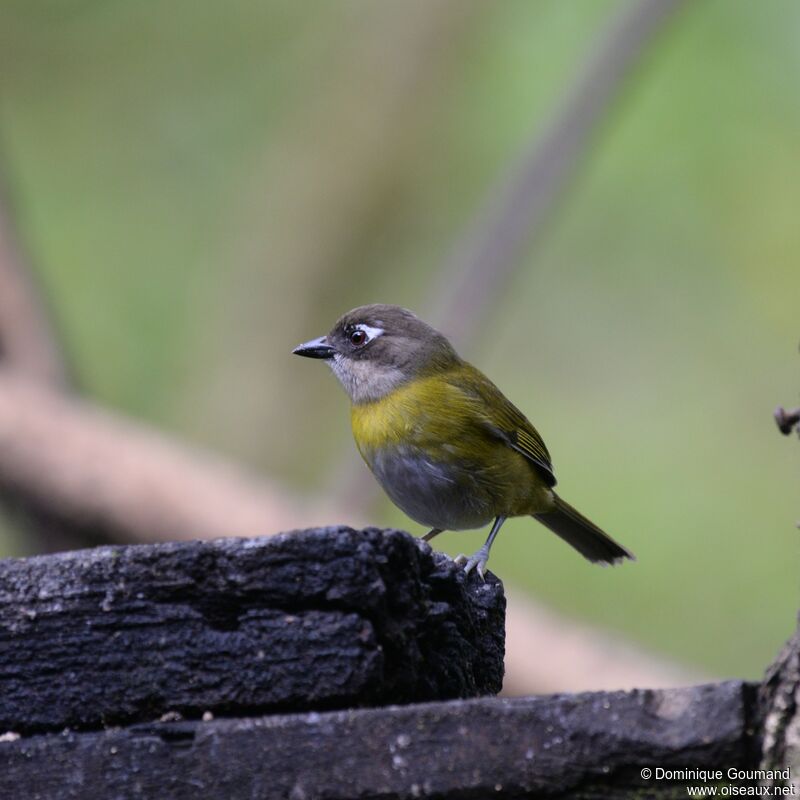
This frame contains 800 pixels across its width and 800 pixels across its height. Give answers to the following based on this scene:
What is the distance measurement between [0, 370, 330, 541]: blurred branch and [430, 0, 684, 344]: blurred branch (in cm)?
220

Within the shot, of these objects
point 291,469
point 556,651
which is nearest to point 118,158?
point 291,469

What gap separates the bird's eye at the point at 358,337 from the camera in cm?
571

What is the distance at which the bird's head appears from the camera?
18.3 ft

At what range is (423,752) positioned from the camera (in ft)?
6.48

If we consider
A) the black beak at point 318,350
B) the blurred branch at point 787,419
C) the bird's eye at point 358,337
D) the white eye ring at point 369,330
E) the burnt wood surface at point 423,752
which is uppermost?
the blurred branch at point 787,419

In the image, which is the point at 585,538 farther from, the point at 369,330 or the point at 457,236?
the point at 457,236

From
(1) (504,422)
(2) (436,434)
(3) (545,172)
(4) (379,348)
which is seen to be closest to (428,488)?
(2) (436,434)

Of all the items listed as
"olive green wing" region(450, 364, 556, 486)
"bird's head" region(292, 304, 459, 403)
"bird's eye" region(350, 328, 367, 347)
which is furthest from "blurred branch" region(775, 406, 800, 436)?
"bird's eye" region(350, 328, 367, 347)

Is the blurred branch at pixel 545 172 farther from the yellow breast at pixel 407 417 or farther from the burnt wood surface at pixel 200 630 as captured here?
the burnt wood surface at pixel 200 630

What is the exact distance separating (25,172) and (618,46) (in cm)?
637

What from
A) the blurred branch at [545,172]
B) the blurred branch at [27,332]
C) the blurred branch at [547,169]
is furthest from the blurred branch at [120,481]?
the blurred branch at [547,169]

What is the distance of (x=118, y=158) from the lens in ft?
40.7

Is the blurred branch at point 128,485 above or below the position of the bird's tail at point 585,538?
below

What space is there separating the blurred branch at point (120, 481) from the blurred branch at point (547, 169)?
7.23 ft
